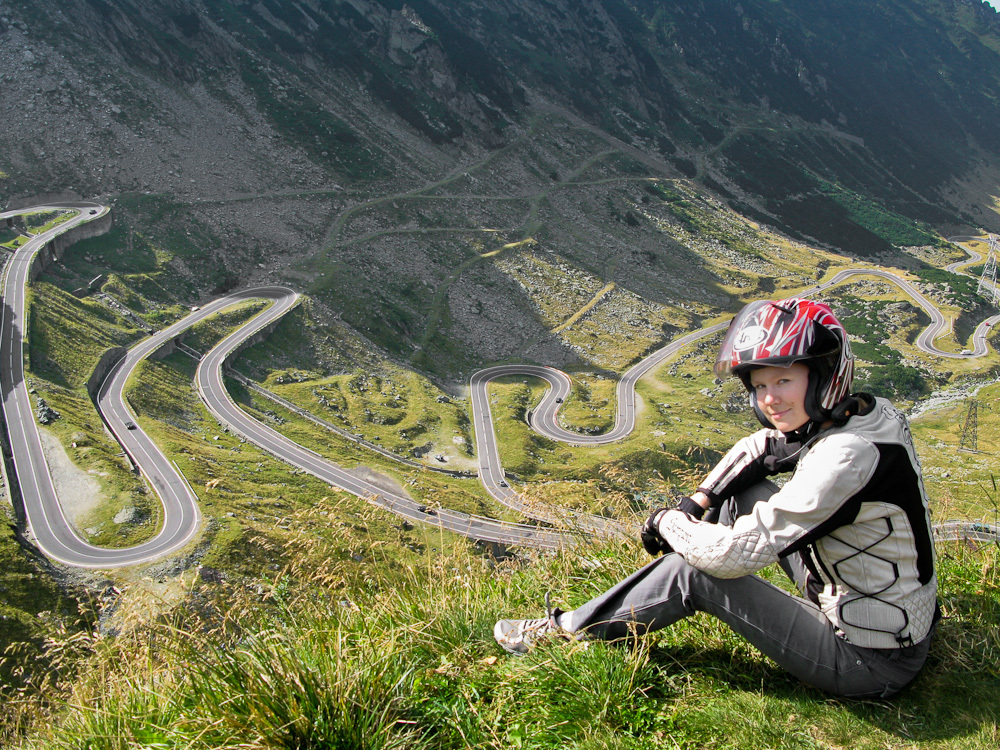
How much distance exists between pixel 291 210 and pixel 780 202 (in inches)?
4516

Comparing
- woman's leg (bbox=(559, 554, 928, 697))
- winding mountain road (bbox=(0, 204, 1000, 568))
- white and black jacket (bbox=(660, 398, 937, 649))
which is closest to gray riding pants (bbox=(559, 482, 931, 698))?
woman's leg (bbox=(559, 554, 928, 697))

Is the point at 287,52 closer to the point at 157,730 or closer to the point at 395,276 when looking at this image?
the point at 395,276

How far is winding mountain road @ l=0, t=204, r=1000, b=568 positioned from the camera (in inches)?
1448

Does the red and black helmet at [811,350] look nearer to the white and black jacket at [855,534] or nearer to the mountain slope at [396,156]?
the white and black jacket at [855,534]

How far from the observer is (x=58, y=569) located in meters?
35.5

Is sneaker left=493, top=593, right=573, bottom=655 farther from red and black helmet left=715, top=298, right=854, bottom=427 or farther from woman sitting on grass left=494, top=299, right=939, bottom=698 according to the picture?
red and black helmet left=715, top=298, right=854, bottom=427

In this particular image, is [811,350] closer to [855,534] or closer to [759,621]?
[855,534]

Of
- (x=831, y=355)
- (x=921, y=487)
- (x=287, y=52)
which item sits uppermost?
(x=287, y=52)

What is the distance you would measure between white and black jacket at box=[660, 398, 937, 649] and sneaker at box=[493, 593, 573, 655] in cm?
122

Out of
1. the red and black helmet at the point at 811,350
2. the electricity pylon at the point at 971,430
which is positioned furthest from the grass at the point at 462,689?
the electricity pylon at the point at 971,430

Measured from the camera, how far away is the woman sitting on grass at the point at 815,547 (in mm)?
4441

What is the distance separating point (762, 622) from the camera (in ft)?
16.0

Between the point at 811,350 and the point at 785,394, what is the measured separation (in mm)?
392

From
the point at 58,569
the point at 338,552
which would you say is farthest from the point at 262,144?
the point at 338,552
